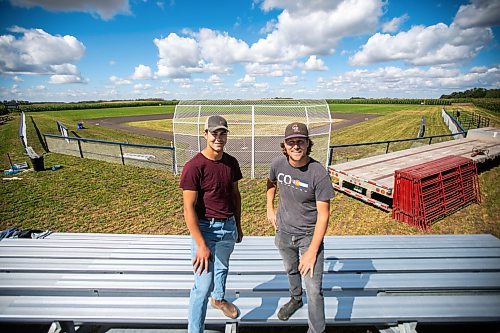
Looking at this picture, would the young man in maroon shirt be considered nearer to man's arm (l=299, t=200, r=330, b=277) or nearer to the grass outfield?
man's arm (l=299, t=200, r=330, b=277)

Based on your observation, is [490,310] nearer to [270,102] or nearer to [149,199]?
[149,199]

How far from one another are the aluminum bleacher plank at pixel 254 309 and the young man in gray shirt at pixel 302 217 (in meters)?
0.30

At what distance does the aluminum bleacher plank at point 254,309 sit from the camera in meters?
2.48

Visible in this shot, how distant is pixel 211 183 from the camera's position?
7.57 feet

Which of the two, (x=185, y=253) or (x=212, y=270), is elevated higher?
(x=212, y=270)

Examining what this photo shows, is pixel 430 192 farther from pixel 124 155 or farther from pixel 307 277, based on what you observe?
pixel 124 155

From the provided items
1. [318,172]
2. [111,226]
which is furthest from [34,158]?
[318,172]

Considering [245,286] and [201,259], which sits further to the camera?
[245,286]

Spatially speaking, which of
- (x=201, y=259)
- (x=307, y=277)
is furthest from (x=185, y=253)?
(x=307, y=277)

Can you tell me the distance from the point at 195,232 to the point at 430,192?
709cm

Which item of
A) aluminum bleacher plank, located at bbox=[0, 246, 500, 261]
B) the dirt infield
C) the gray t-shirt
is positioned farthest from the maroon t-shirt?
the dirt infield

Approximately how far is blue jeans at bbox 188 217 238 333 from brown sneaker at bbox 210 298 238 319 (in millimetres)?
60

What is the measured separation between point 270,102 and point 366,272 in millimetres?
9980

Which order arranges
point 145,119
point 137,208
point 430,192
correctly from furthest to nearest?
1. point 145,119
2. point 137,208
3. point 430,192
